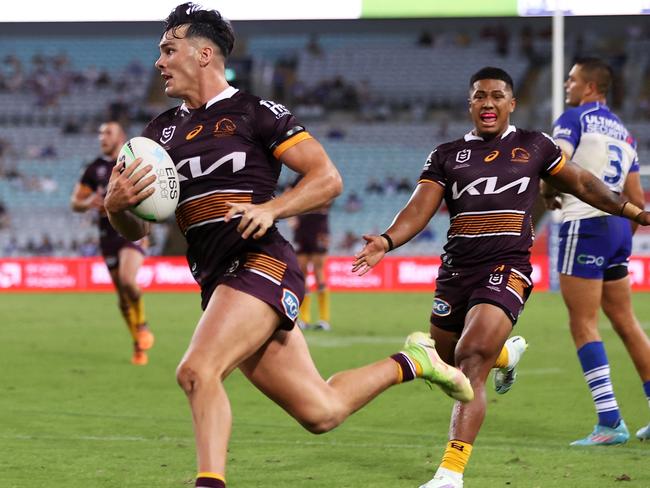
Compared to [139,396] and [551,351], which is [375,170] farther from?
[139,396]

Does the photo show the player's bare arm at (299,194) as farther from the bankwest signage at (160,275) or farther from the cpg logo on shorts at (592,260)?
the bankwest signage at (160,275)

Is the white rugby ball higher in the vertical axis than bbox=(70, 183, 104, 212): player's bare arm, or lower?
higher

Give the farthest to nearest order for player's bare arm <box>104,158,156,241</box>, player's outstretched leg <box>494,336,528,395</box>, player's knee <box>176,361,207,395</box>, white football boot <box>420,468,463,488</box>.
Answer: player's outstretched leg <box>494,336,528,395</box>, white football boot <box>420,468,463,488</box>, player's bare arm <box>104,158,156,241</box>, player's knee <box>176,361,207,395</box>

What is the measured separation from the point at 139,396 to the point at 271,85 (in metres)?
25.5

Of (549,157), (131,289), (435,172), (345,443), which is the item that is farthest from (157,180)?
(131,289)

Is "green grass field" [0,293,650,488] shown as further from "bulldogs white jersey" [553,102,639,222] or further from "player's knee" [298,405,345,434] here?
"bulldogs white jersey" [553,102,639,222]

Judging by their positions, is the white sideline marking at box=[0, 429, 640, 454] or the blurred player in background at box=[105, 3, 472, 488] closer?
the blurred player in background at box=[105, 3, 472, 488]

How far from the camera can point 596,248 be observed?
25.2 feet

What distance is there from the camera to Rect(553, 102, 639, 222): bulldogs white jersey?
768 centimetres

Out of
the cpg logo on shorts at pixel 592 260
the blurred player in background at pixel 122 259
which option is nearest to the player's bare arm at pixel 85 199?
the blurred player in background at pixel 122 259

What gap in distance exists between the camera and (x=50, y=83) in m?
35.0

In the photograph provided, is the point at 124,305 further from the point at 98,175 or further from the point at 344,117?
the point at 344,117

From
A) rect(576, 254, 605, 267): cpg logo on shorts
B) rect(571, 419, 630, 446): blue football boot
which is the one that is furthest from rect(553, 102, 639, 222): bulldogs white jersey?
rect(571, 419, 630, 446): blue football boot

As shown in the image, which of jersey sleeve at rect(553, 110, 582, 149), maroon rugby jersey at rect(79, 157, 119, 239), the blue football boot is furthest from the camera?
maroon rugby jersey at rect(79, 157, 119, 239)
